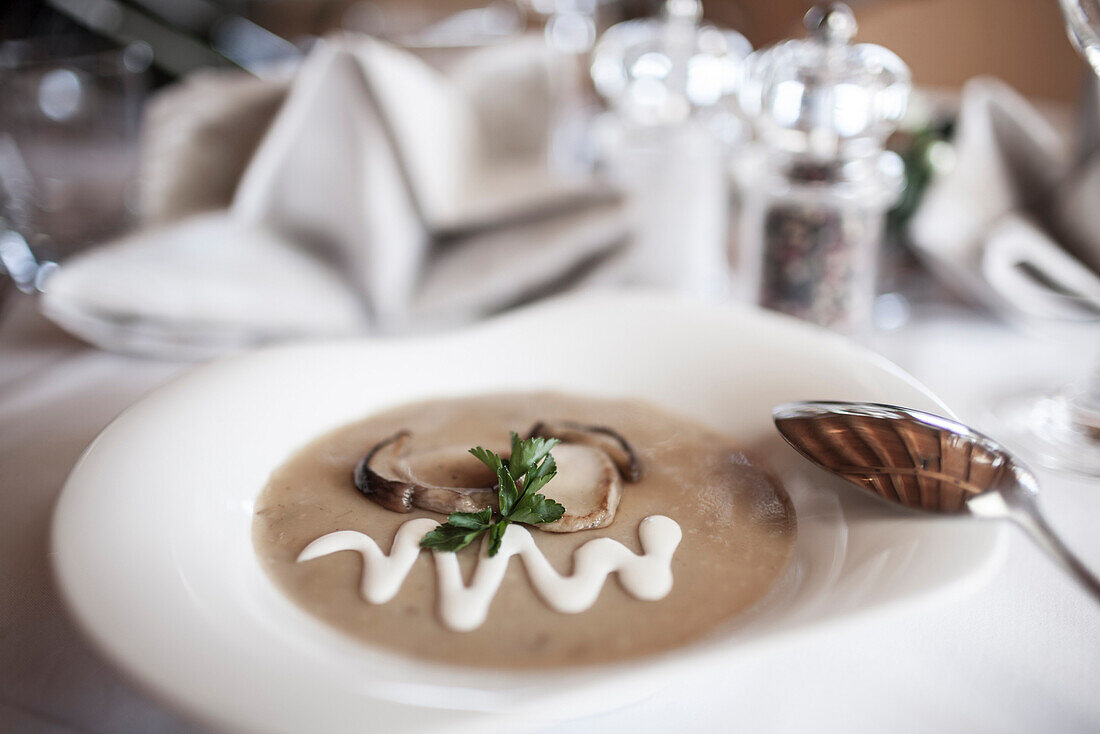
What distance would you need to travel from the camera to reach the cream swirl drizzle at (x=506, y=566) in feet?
2.31

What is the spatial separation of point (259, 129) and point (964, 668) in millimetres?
1346

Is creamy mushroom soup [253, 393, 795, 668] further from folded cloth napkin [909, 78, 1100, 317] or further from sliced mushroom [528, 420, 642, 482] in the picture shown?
folded cloth napkin [909, 78, 1100, 317]

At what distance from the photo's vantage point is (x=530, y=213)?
1461 mm

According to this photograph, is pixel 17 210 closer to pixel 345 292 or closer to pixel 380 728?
pixel 345 292

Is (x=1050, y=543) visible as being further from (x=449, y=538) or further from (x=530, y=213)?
(x=530, y=213)

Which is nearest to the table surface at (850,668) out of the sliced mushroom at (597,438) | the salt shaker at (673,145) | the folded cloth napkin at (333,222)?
the sliced mushroom at (597,438)

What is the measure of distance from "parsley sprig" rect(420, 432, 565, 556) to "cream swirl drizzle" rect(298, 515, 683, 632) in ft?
0.04

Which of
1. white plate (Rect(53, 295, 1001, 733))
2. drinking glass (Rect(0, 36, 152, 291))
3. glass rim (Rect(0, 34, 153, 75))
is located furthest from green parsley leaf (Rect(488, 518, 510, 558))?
glass rim (Rect(0, 34, 153, 75))

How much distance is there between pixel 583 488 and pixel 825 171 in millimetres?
686

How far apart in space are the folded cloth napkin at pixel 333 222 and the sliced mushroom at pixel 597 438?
0.47 meters

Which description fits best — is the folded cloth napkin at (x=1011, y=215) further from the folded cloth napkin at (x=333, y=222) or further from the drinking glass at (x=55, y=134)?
the drinking glass at (x=55, y=134)

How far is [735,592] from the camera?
724 mm

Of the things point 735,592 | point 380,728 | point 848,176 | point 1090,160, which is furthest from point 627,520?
point 1090,160

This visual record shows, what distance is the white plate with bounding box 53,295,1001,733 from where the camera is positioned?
538 mm
